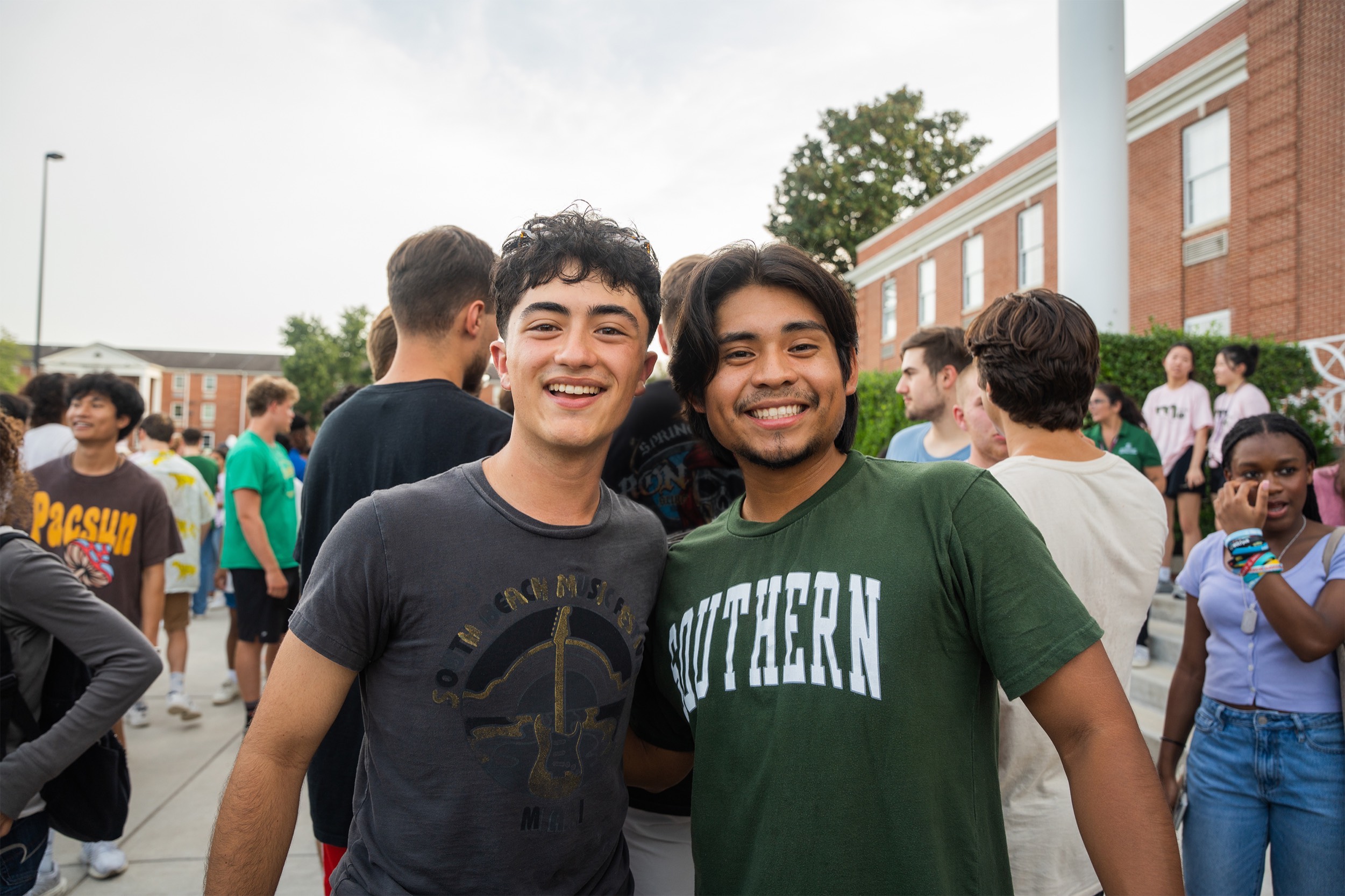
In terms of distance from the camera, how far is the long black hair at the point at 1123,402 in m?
6.06

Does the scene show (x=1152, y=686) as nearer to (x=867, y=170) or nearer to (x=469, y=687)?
(x=469, y=687)

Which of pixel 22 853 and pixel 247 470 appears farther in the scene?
pixel 247 470

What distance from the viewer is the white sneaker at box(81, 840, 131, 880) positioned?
3.77 metres

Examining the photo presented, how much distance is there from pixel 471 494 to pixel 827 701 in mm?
833

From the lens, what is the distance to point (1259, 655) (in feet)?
8.11

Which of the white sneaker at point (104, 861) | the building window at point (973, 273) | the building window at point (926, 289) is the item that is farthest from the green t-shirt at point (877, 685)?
the building window at point (926, 289)

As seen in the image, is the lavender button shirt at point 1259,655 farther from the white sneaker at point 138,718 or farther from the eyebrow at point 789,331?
the white sneaker at point 138,718

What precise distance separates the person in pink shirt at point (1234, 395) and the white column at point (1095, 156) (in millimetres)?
1896

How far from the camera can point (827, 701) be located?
1434 mm

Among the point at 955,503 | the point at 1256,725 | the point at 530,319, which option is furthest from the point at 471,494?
the point at 1256,725

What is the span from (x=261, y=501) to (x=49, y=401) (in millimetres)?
1747

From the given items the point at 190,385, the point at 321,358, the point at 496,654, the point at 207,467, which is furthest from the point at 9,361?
the point at 496,654

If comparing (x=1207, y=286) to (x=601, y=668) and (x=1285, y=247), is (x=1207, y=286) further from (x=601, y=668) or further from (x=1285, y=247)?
(x=601, y=668)

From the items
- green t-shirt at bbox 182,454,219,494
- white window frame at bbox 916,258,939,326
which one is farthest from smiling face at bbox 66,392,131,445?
white window frame at bbox 916,258,939,326
